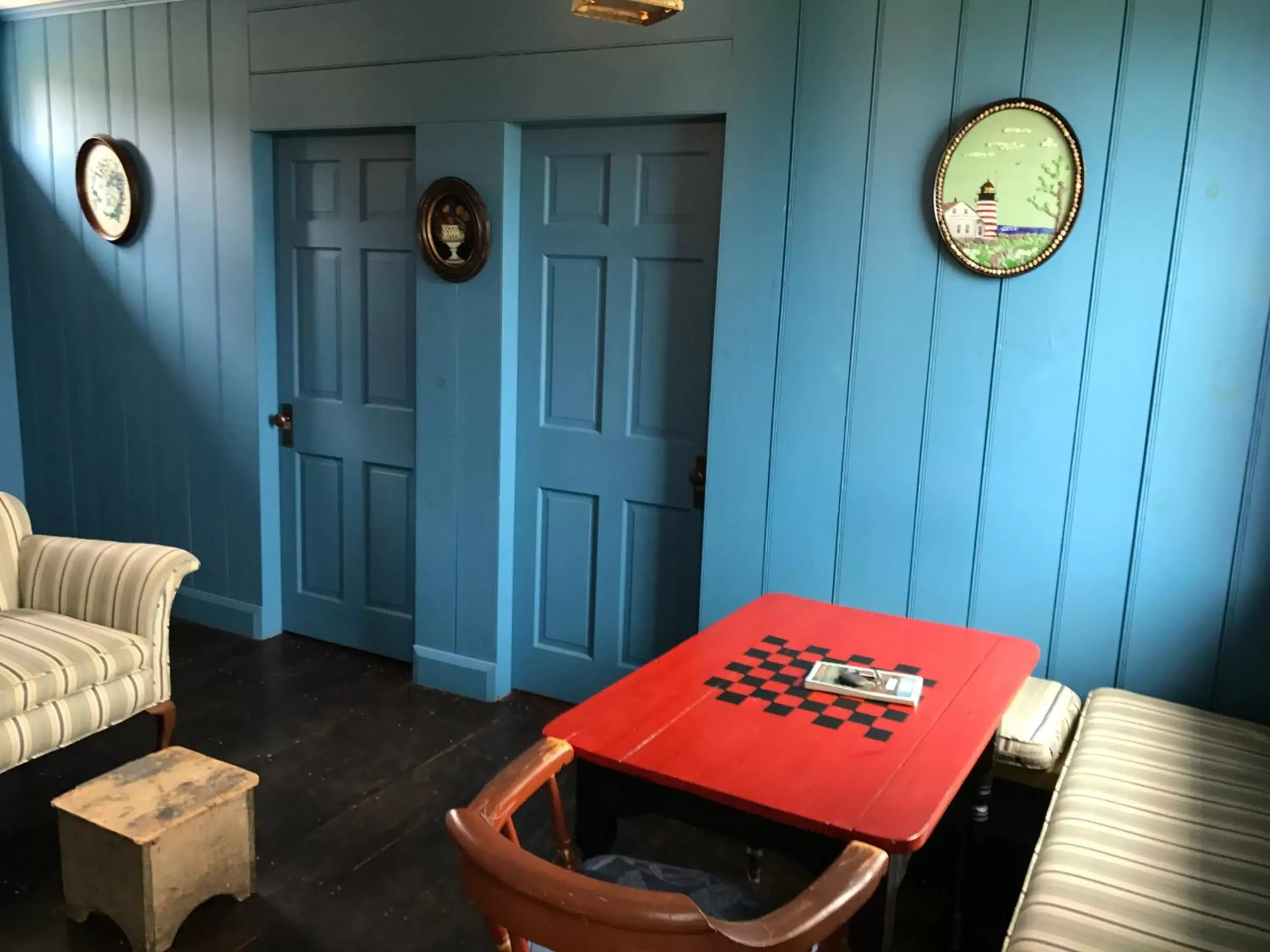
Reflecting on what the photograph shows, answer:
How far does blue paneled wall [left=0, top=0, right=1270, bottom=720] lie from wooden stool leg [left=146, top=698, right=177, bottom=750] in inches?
38.4

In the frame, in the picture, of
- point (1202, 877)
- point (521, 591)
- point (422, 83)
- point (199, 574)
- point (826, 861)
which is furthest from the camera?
point (199, 574)

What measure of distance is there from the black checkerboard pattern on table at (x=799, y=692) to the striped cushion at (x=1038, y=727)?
383mm

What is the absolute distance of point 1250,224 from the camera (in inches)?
96.2

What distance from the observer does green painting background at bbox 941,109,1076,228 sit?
260 cm

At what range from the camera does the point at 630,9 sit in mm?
1816

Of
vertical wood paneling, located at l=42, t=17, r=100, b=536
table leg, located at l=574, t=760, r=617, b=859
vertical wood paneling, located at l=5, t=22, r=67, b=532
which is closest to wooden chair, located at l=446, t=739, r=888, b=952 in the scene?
table leg, located at l=574, t=760, r=617, b=859

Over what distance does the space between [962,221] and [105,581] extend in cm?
271

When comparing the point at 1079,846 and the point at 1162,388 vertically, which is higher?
the point at 1162,388

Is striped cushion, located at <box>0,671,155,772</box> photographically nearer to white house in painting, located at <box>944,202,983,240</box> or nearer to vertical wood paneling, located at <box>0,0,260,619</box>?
vertical wood paneling, located at <box>0,0,260,619</box>

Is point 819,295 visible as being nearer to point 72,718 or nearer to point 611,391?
point 611,391

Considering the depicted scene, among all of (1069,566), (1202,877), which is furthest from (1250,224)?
(1202,877)

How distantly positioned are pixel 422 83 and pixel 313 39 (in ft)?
1.71

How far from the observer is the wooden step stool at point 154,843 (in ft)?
7.25

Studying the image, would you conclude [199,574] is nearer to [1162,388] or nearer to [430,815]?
[430,815]
